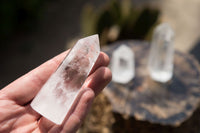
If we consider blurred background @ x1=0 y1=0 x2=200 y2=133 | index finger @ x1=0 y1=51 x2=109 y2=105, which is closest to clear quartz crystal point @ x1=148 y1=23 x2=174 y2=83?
index finger @ x1=0 y1=51 x2=109 y2=105

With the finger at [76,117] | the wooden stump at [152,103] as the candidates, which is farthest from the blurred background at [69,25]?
the finger at [76,117]

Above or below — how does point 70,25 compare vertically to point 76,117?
below

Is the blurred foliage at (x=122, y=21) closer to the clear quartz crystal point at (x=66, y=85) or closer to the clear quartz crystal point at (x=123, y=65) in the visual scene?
the clear quartz crystal point at (x=123, y=65)

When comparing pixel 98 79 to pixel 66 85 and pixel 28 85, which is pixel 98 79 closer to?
pixel 66 85

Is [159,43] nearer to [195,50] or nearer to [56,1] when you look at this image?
[195,50]

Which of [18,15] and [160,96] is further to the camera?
[18,15]

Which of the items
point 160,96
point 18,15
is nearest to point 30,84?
point 160,96

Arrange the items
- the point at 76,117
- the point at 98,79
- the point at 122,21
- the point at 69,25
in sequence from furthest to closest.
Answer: the point at 69,25, the point at 122,21, the point at 98,79, the point at 76,117
